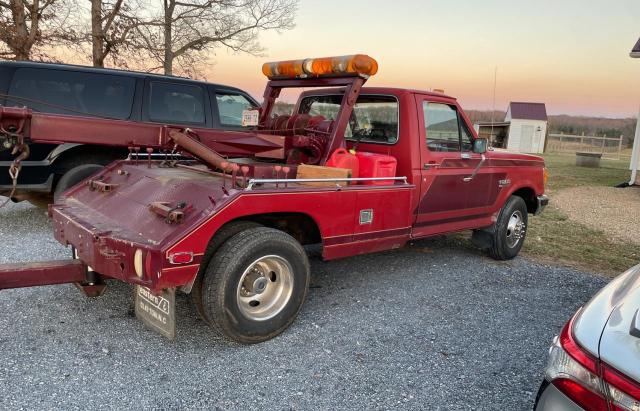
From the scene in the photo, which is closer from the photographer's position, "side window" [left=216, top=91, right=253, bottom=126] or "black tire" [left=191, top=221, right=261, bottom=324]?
"black tire" [left=191, top=221, right=261, bottom=324]

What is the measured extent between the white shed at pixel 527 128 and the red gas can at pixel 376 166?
1477 inches

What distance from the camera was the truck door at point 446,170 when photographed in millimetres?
5031

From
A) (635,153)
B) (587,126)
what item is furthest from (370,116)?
(587,126)

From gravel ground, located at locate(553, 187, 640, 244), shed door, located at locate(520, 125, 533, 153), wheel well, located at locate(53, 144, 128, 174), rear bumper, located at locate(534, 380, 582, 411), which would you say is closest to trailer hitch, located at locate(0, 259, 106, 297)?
rear bumper, located at locate(534, 380, 582, 411)

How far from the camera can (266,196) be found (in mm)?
3545

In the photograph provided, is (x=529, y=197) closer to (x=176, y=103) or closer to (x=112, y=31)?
(x=176, y=103)

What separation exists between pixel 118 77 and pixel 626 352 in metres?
6.82

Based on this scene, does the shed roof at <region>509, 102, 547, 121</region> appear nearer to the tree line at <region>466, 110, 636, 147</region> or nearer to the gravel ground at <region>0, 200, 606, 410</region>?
the tree line at <region>466, 110, 636, 147</region>

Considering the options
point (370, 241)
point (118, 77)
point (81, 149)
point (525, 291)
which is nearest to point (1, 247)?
point (81, 149)

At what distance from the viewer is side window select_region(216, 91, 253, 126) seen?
25.6 feet

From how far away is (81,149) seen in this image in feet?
21.1

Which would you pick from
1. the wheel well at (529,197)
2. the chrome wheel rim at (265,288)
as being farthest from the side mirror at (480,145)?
the chrome wheel rim at (265,288)

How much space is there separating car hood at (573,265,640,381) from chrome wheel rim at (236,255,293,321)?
6.81ft

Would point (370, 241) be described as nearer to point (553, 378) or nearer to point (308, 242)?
point (308, 242)
